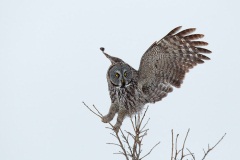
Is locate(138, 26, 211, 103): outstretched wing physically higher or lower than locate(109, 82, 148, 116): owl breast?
higher

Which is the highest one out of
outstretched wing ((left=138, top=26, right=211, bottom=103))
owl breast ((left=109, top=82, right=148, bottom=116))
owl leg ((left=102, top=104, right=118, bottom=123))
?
outstretched wing ((left=138, top=26, right=211, bottom=103))

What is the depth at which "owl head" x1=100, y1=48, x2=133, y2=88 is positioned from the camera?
622 cm

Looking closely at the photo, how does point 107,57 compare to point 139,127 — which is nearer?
point 139,127

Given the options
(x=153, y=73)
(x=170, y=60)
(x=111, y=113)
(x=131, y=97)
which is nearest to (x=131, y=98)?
(x=131, y=97)

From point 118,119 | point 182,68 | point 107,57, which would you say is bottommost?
point 118,119

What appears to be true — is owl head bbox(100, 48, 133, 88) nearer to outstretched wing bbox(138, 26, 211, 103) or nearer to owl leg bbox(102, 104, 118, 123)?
outstretched wing bbox(138, 26, 211, 103)

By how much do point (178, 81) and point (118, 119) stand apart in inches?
44.0

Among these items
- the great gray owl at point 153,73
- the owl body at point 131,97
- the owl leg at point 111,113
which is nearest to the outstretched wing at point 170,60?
the great gray owl at point 153,73

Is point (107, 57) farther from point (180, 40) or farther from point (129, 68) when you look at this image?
point (180, 40)

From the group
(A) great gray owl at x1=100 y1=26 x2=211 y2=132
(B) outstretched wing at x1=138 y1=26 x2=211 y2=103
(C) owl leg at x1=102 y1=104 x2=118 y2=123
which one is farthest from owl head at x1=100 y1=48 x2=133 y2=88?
(C) owl leg at x1=102 y1=104 x2=118 y2=123

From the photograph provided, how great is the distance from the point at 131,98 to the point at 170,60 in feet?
3.00

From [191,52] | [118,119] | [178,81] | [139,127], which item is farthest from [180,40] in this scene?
[139,127]

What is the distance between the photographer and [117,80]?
6.30 metres

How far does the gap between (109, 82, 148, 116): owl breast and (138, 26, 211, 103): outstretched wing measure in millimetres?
210
